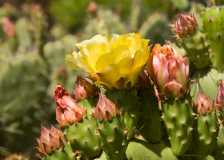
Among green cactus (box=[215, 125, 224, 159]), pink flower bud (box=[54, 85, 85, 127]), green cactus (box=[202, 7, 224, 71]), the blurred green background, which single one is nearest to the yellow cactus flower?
pink flower bud (box=[54, 85, 85, 127])

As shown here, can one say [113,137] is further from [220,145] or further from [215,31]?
[215,31]

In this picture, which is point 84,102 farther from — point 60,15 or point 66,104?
point 60,15

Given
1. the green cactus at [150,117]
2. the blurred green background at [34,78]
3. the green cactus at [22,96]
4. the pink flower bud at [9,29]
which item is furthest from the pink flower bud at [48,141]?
the pink flower bud at [9,29]

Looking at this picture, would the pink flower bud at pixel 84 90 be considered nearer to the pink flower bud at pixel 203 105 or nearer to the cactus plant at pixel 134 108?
the cactus plant at pixel 134 108

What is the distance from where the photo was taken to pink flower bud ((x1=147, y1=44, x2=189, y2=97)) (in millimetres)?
2189

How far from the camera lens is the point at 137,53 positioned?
85.5 inches

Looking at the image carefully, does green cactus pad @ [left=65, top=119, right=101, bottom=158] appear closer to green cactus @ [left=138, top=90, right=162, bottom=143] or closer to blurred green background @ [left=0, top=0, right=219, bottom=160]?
green cactus @ [left=138, top=90, right=162, bottom=143]

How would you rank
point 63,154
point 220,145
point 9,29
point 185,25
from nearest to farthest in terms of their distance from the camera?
point 63,154 → point 220,145 → point 185,25 → point 9,29

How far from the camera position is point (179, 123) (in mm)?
2193

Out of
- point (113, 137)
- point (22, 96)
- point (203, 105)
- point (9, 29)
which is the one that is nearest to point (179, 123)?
point (203, 105)

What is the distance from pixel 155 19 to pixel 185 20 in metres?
2.80

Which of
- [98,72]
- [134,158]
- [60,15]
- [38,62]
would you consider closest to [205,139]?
[134,158]

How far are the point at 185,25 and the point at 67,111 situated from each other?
68 centimetres

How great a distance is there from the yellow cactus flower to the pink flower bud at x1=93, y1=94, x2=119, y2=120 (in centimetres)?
8
